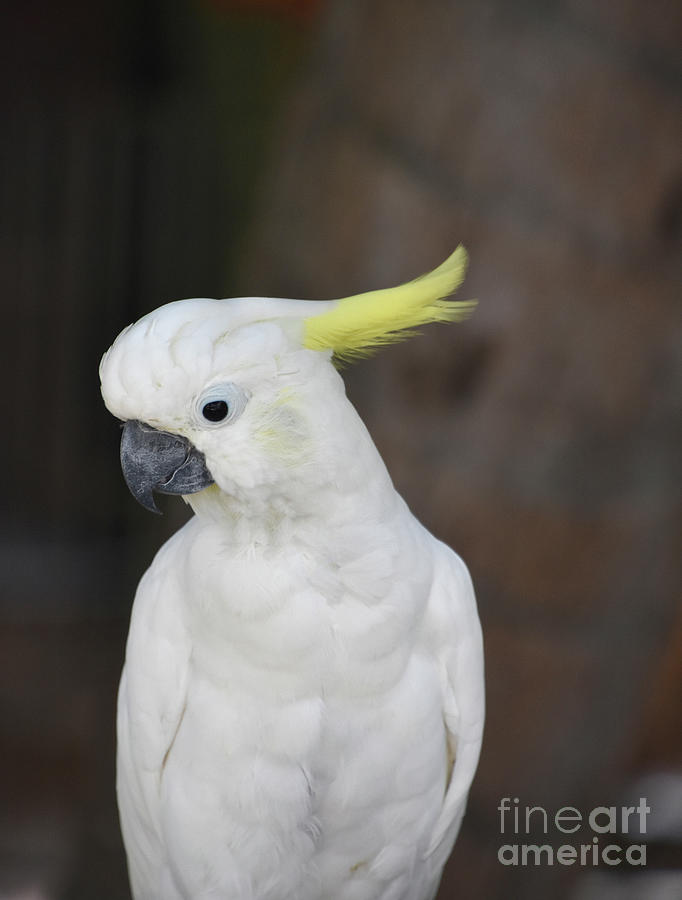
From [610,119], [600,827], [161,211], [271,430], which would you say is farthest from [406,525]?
[161,211]

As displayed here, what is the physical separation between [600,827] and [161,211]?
297 centimetres

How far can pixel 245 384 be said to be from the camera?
3.75 ft

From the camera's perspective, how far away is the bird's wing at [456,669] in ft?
4.61

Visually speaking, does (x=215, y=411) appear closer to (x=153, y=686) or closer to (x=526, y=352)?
(x=153, y=686)

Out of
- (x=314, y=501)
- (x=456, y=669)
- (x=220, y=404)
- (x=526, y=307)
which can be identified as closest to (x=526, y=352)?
(x=526, y=307)

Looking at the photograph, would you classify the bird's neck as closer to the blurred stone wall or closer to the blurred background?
the blurred background

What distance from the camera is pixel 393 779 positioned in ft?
4.67

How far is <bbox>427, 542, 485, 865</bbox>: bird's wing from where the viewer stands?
1404 millimetres

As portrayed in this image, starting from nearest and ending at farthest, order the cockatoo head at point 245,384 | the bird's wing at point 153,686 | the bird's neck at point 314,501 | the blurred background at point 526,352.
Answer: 1. the cockatoo head at point 245,384
2. the bird's neck at point 314,501
3. the bird's wing at point 153,686
4. the blurred background at point 526,352

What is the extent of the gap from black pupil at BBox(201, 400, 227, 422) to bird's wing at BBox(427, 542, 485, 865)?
423 mm

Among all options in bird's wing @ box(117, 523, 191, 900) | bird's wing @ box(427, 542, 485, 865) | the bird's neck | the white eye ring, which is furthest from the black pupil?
bird's wing @ box(427, 542, 485, 865)

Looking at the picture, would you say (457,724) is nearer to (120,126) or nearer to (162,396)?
(162,396)

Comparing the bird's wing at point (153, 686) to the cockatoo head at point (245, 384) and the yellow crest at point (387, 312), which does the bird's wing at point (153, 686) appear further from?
the yellow crest at point (387, 312)

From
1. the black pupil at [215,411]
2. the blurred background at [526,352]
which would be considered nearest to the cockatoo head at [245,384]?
the black pupil at [215,411]
